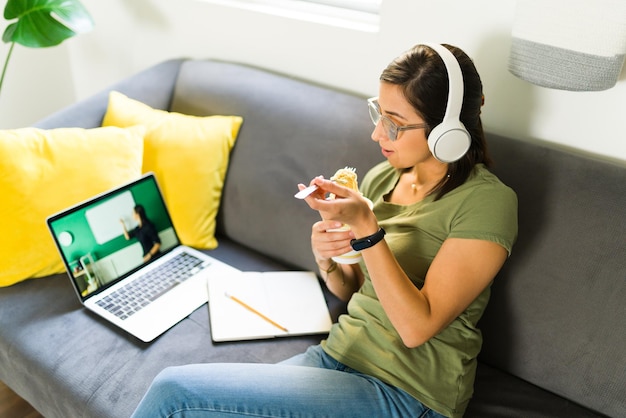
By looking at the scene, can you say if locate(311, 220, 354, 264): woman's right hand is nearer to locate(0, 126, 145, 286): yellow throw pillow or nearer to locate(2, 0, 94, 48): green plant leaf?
locate(0, 126, 145, 286): yellow throw pillow

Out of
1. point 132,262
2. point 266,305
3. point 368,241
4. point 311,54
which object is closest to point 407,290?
point 368,241

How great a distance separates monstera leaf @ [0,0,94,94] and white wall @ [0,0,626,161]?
0.37 metres

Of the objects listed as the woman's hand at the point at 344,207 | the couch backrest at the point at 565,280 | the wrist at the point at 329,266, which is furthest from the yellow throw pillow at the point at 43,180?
the couch backrest at the point at 565,280

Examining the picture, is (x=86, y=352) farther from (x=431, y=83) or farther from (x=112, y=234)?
(x=431, y=83)

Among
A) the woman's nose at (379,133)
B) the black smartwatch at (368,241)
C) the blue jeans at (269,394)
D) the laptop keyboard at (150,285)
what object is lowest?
the laptop keyboard at (150,285)

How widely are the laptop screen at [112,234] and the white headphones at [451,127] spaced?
0.91 metres

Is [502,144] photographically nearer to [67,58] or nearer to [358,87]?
[358,87]

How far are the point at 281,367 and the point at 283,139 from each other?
0.74 metres

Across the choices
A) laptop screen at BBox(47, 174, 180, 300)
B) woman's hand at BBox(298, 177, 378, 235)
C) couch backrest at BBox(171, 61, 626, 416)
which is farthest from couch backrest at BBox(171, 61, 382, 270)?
woman's hand at BBox(298, 177, 378, 235)

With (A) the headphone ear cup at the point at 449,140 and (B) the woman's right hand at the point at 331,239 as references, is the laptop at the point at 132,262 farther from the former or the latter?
(A) the headphone ear cup at the point at 449,140

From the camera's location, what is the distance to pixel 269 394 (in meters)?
1.13

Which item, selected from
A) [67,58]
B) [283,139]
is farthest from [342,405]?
[67,58]

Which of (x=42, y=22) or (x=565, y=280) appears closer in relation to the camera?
→ (x=565, y=280)

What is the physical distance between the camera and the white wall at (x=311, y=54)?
1418 mm
